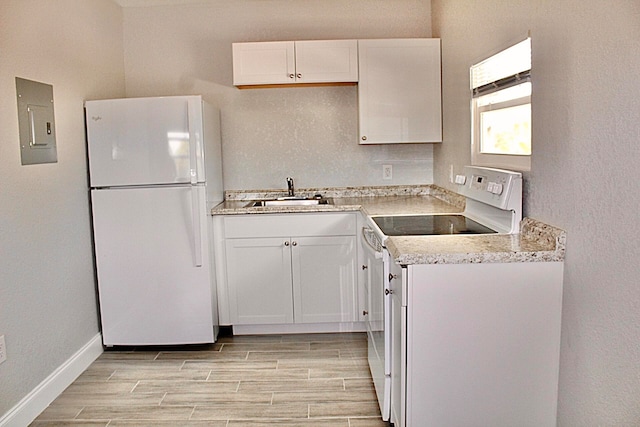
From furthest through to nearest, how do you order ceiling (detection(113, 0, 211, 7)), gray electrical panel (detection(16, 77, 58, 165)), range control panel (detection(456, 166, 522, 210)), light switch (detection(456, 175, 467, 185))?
1. ceiling (detection(113, 0, 211, 7))
2. light switch (detection(456, 175, 467, 185))
3. gray electrical panel (detection(16, 77, 58, 165))
4. range control panel (detection(456, 166, 522, 210))

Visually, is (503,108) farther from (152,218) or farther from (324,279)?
(152,218)

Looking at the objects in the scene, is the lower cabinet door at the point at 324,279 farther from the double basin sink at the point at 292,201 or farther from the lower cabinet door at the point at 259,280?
the double basin sink at the point at 292,201

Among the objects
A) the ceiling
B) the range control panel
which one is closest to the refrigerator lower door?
the ceiling

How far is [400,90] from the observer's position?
143 inches

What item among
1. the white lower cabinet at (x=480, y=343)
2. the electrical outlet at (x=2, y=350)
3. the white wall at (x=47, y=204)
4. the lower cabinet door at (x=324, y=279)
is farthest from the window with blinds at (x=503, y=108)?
the electrical outlet at (x=2, y=350)

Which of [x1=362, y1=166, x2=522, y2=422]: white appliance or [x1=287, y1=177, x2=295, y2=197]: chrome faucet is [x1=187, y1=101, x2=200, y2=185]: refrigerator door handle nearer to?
[x1=287, y1=177, x2=295, y2=197]: chrome faucet

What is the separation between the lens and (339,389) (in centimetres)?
279

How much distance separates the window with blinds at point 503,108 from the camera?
2.29m

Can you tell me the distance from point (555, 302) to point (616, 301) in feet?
1.05

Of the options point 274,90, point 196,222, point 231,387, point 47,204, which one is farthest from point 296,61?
point 231,387

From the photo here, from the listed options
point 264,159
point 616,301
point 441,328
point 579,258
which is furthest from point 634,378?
point 264,159

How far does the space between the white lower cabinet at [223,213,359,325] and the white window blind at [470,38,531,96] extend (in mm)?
1146

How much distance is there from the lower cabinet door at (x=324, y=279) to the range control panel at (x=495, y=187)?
1012mm

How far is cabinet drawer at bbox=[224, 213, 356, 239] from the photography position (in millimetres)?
3475
